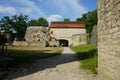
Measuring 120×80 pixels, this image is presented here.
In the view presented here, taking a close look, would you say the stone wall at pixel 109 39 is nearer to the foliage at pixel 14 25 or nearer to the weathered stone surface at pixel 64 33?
the weathered stone surface at pixel 64 33

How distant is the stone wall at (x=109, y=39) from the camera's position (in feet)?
24.3

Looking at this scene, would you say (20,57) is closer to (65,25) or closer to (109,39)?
(109,39)

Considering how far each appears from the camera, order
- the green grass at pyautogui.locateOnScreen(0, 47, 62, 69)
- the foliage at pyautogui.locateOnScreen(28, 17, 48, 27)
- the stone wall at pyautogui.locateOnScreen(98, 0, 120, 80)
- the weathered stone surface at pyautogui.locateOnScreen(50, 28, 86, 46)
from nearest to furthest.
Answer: the stone wall at pyautogui.locateOnScreen(98, 0, 120, 80) < the green grass at pyautogui.locateOnScreen(0, 47, 62, 69) < the weathered stone surface at pyautogui.locateOnScreen(50, 28, 86, 46) < the foliage at pyautogui.locateOnScreen(28, 17, 48, 27)

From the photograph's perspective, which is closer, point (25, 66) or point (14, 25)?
point (25, 66)

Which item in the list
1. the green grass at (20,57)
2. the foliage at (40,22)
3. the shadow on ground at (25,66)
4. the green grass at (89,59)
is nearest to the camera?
the shadow on ground at (25,66)

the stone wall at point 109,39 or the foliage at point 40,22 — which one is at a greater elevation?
the foliage at point 40,22

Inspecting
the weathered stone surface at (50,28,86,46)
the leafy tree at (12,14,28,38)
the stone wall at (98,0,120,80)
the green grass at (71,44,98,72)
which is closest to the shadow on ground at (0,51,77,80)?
the green grass at (71,44,98,72)

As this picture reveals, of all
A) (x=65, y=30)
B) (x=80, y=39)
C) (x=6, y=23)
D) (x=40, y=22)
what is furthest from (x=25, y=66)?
(x=40, y=22)

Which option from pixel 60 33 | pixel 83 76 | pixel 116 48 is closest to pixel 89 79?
pixel 83 76

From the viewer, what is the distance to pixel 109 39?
338 inches

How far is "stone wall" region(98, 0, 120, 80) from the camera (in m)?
7.40

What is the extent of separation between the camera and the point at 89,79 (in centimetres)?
1032

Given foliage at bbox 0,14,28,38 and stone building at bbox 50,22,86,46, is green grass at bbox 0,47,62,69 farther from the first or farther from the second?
foliage at bbox 0,14,28,38

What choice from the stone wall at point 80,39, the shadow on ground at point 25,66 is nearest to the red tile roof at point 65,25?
the stone wall at point 80,39
